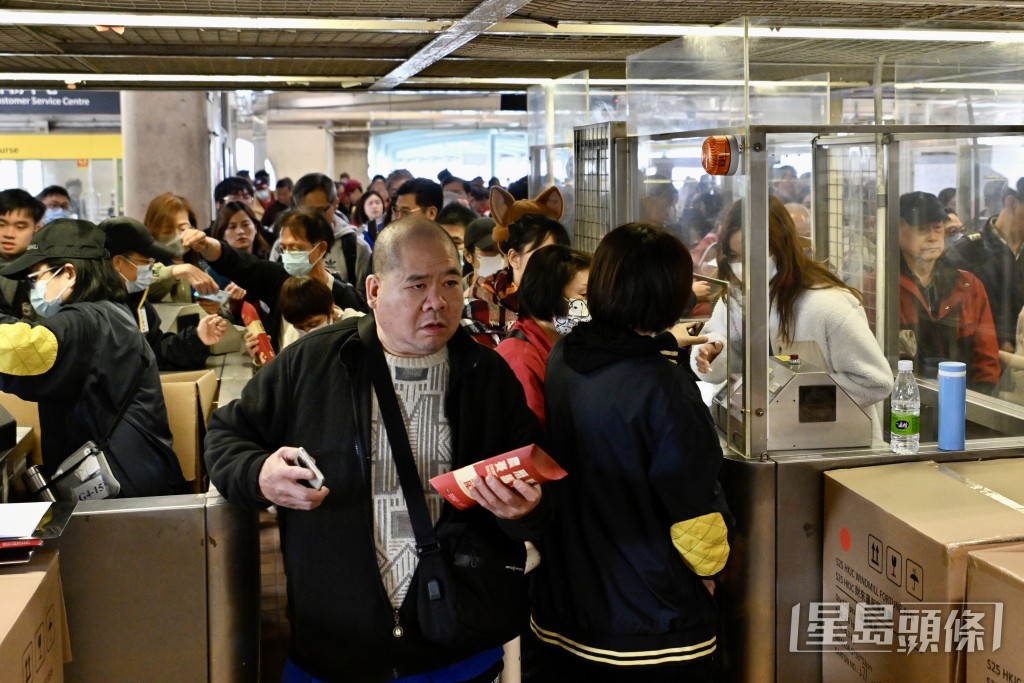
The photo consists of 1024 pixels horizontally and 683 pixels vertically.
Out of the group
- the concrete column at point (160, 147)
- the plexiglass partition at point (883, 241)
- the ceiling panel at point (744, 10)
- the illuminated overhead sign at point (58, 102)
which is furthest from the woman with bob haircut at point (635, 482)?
the illuminated overhead sign at point (58, 102)

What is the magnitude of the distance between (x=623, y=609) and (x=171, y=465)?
169 cm

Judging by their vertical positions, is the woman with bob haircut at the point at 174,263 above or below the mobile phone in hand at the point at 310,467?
above

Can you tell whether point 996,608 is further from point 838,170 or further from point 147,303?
point 147,303

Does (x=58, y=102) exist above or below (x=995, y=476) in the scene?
above

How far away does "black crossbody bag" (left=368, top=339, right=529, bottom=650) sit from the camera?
2328 millimetres

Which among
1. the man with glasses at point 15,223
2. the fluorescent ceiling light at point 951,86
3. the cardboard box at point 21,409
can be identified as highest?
the fluorescent ceiling light at point 951,86

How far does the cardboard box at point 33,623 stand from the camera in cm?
223

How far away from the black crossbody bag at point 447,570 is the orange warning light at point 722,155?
1.20m

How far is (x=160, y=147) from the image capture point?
941cm

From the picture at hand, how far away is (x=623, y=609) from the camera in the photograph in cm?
277

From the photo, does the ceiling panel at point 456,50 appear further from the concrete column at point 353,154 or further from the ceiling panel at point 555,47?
the concrete column at point 353,154

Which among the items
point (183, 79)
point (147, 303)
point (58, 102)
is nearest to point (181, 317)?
point (147, 303)

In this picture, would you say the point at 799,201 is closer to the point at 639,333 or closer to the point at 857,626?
the point at 639,333

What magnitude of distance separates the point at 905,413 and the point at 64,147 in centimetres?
1034
